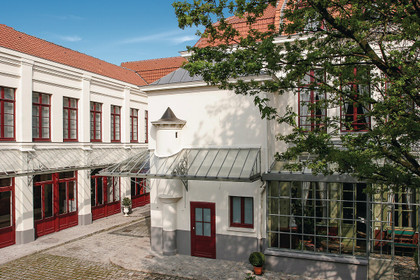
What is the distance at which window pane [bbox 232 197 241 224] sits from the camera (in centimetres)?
1148

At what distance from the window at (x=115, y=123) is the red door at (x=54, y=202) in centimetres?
405

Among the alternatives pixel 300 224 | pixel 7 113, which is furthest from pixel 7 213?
pixel 300 224

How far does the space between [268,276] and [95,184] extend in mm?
11782

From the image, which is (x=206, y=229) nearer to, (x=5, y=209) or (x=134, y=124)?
(x=5, y=209)

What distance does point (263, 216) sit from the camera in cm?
1110

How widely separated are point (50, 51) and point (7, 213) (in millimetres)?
8284

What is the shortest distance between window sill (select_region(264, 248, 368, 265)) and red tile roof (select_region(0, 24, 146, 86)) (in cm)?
1287

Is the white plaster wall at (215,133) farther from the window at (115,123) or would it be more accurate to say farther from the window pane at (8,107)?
the window at (115,123)

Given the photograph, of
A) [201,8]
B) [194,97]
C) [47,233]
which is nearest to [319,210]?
[194,97]

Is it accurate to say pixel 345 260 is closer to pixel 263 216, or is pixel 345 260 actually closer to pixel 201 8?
pixel 263 216

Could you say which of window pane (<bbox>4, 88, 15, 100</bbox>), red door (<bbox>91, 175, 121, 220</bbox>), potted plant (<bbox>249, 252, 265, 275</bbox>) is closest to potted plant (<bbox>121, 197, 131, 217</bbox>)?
red door (<bbox>91, 175, 121, 220</bbox>)

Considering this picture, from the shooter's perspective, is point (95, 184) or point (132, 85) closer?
point (95, 184)

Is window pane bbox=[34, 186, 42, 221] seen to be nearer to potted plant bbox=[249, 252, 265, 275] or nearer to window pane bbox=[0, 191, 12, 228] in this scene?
window pane bbox=[0, 191, 12, 228]

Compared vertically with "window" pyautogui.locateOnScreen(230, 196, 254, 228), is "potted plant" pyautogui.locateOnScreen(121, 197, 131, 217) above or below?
below
